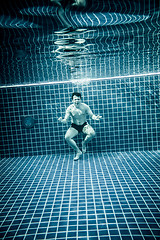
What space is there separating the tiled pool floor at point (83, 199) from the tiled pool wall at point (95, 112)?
68 cm

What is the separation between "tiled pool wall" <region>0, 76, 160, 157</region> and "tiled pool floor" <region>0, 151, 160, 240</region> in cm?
68

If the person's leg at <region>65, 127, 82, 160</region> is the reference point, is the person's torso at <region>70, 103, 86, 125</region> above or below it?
above

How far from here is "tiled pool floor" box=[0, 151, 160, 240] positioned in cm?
180

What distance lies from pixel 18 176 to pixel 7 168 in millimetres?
668

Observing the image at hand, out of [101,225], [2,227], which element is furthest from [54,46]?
[2,227]

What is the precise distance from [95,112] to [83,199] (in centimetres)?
252

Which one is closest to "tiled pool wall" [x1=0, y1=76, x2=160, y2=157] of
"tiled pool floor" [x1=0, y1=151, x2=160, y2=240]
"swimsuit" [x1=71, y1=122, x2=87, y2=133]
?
"swimsuit" [x1=71, y1=122, x2=87, y2=133]

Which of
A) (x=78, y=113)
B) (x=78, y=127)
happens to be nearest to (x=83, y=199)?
(x=78, y=127)

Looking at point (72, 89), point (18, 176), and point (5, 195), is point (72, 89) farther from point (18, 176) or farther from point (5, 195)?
point (5, 195)

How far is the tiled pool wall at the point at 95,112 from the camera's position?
4410mm

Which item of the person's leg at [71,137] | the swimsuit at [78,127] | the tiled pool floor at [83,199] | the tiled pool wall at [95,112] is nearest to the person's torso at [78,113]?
the swimsuit at [78,127]

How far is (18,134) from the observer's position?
15.2 feet

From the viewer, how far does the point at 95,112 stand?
4461 mm

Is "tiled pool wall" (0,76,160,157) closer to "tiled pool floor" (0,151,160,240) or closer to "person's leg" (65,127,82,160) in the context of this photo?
Result: "person's leg" (65,127,82,160)
